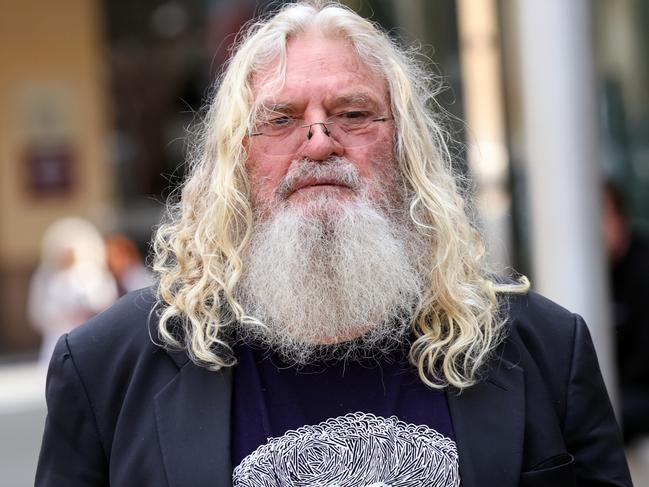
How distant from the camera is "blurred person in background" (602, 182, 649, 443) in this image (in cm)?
564

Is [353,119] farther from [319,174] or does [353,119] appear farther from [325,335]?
[325,335]

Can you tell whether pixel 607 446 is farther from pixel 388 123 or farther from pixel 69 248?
pixel 69 248

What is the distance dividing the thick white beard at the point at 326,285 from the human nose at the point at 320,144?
10 centimetres

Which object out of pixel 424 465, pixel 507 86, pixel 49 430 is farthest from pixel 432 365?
pixel 507 86

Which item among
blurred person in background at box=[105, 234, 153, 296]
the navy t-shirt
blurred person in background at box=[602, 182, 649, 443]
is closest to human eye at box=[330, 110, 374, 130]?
the navy t-shirt

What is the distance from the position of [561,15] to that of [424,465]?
9.71 ft

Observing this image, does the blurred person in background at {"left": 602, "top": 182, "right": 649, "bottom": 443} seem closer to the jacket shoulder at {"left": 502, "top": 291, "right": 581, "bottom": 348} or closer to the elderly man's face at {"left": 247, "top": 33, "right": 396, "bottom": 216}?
the jacket shoulder at {"left": 502, "top": 291, "right": 581, "bottom": 348}

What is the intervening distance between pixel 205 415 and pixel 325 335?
0.32 metres

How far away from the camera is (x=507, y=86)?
777 centimetres

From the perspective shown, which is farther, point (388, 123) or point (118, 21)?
point (118, 21)

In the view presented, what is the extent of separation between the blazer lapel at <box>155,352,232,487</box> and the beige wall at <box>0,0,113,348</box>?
10.2 metres

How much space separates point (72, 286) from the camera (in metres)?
8.48

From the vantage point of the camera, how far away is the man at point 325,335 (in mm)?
Result: 2273

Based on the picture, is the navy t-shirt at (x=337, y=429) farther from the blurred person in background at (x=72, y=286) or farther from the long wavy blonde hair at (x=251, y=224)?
the blurred person in background at (x=72, y=286)
